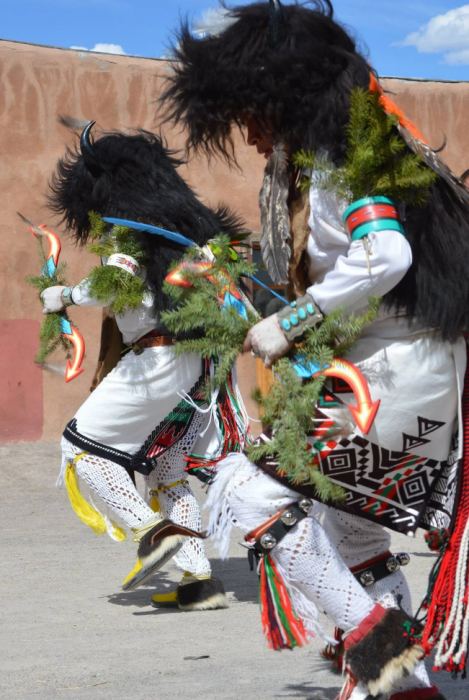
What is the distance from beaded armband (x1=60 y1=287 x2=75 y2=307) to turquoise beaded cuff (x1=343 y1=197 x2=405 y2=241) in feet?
7.14

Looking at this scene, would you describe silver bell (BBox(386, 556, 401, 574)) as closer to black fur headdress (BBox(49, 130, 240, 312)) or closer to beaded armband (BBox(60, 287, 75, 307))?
black fur headdress (BBox(49, 130, 240, 312))

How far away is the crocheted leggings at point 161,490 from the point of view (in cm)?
387

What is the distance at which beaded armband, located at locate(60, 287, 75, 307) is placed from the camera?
13.4 ft

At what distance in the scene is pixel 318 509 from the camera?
2.63 m

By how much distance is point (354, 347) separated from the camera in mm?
2225

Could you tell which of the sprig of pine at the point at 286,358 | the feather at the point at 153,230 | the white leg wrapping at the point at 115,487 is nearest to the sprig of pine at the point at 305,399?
the sprig of pine at the point at 286,358

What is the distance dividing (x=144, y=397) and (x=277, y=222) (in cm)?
168

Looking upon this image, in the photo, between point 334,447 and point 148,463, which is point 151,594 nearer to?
point 148,463

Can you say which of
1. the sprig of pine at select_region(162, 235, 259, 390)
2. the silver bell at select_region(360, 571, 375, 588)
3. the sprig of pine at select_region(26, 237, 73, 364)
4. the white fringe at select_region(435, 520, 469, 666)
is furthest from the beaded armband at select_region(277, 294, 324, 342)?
the sprig of pine at select_region(26, 237, 73, 364)

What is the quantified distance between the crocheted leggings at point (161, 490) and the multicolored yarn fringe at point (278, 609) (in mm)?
1664

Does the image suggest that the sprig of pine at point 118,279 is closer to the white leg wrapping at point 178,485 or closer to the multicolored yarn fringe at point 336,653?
the white leg wrapping at point 178,485

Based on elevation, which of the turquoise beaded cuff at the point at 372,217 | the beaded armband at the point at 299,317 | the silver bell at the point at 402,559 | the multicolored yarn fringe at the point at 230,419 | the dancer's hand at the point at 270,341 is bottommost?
the silver bell at the point at 402,559

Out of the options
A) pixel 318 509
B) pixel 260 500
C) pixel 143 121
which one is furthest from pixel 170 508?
pixel 143 121

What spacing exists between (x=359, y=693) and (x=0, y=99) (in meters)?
7.31
